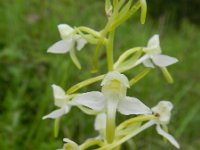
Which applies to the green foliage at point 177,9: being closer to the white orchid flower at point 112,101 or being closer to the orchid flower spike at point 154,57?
the orchid flower spike at point 154,57

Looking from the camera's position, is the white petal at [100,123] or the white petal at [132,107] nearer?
the white petal at [132,107]

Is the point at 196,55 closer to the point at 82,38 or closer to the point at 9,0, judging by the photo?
the point at 9,0

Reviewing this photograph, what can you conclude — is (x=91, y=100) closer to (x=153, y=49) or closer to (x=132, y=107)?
(x=132, y=107)

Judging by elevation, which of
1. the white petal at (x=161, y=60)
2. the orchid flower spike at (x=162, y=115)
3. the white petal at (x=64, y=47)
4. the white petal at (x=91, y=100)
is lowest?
the orchid flower spike at (x=162, y=115)

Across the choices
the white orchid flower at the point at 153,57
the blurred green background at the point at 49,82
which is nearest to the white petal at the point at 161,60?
the white orchid flower at the point at 153,57

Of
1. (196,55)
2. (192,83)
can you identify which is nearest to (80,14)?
(192,83)

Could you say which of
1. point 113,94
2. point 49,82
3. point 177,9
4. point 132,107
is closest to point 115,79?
point 113,94

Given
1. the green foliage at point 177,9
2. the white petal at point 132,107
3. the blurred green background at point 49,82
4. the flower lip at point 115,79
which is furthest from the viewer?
the green foliage at point 177,9
